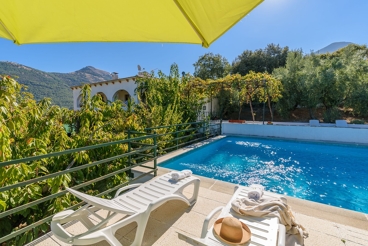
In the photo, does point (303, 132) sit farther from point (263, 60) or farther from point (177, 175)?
point (263, 60)

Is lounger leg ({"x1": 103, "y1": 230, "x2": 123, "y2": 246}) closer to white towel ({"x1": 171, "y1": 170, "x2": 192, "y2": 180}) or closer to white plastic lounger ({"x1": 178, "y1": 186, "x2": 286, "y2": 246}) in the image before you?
white plastic lounger ({"x1": 178, "y1": 186, "x2": 286, "y2": 246})

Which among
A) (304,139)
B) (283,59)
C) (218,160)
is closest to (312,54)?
(283,59)

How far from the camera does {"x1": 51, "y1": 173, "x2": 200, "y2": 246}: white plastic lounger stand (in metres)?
1.58

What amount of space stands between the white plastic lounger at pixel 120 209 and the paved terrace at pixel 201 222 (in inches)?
8.4

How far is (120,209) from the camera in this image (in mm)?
1824

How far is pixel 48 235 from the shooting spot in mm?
2156

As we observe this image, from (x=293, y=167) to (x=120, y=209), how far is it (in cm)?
652

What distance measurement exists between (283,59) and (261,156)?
18.8m

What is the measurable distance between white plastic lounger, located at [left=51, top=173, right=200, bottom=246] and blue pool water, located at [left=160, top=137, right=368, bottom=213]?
309cm

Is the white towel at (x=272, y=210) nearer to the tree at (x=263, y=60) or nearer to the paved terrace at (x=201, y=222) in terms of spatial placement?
the paved terrace at (x=201, y=222)

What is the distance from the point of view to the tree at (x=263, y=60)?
22.0m

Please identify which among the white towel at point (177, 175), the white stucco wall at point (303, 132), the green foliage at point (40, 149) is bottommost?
the white stucco wall at point (303, 132)

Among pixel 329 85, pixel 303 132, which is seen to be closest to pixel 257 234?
pixel 303 132

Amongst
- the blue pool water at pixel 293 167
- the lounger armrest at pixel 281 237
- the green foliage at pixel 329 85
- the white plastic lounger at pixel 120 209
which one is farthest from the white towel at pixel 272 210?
the green foliage at pixel 329 85
